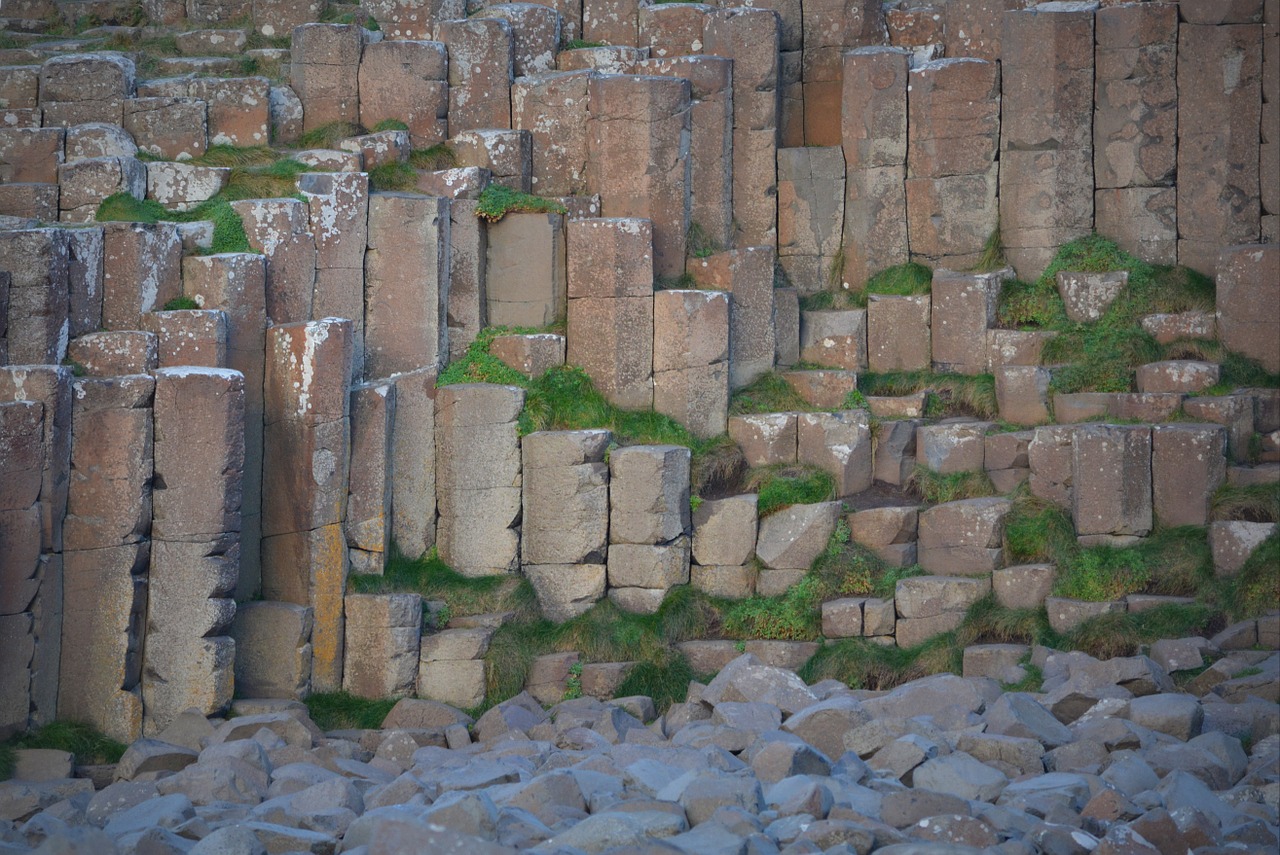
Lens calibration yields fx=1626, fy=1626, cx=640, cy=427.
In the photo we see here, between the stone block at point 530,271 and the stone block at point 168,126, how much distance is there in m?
3.33

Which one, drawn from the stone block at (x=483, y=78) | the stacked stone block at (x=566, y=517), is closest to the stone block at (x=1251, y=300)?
the stacked stone block at (x=566, y=517)

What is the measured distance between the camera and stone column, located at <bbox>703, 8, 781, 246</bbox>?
18.4 metres

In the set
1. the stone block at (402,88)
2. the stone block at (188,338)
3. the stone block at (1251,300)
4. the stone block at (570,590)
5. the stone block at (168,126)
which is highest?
the stone block at (402,88)

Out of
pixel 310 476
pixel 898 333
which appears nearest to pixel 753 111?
pixel 898 333

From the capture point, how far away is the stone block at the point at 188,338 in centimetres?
1493

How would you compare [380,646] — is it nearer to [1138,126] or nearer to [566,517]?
[566,517]

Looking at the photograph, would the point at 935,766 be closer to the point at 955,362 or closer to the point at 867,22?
the point at 955,362

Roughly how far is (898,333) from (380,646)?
660 centimetres

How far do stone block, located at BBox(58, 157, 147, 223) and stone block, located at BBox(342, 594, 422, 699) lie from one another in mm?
4784

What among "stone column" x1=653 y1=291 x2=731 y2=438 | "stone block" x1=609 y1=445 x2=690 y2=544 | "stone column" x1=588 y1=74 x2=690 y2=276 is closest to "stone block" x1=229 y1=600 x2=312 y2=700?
"stone block" x1=609 y1=445 x2=690 y2=544

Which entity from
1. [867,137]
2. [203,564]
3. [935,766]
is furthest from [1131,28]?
[203,564]

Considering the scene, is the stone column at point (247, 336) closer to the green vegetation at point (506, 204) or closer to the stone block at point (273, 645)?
the stone block at point (273, 645)

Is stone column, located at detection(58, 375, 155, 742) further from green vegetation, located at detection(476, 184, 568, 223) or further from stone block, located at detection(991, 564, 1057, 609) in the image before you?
stone block, located at detection(991, 564, 1057, 609)

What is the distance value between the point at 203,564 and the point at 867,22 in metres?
9.91
